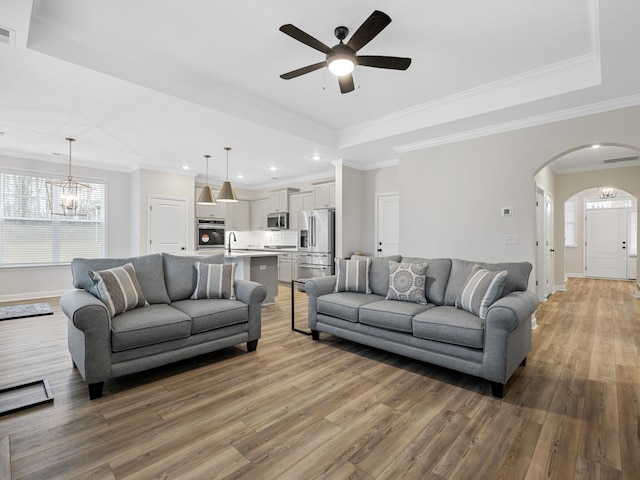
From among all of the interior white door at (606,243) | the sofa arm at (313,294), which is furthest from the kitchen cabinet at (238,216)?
A: the interior white door at (606,243)

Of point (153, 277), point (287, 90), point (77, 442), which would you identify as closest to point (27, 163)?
point (153, 277)

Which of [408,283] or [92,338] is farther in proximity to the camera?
[408,283]

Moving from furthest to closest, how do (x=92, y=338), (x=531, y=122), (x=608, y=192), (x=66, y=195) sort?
(x=608, y=192)
(x=66, y=195)
(x=531, y=122)
(x=92, y=338)

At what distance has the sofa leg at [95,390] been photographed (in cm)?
238

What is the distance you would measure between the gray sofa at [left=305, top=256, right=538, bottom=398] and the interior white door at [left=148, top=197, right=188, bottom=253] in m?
4.46

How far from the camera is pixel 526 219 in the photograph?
4066mm

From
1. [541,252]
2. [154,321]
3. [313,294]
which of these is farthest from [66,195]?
[541,252]

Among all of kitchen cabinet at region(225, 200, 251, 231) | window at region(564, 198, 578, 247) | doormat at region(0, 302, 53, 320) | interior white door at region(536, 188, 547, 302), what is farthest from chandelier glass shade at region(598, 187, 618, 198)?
doormat at region(0, 302, 53, 320)

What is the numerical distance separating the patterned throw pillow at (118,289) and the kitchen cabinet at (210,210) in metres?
4.70

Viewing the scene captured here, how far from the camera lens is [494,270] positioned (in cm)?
314

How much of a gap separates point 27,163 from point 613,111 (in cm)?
880

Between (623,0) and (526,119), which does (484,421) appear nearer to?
(623,0)

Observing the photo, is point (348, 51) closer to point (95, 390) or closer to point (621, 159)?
point (95, 390)

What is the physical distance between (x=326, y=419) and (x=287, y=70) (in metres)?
3.26
